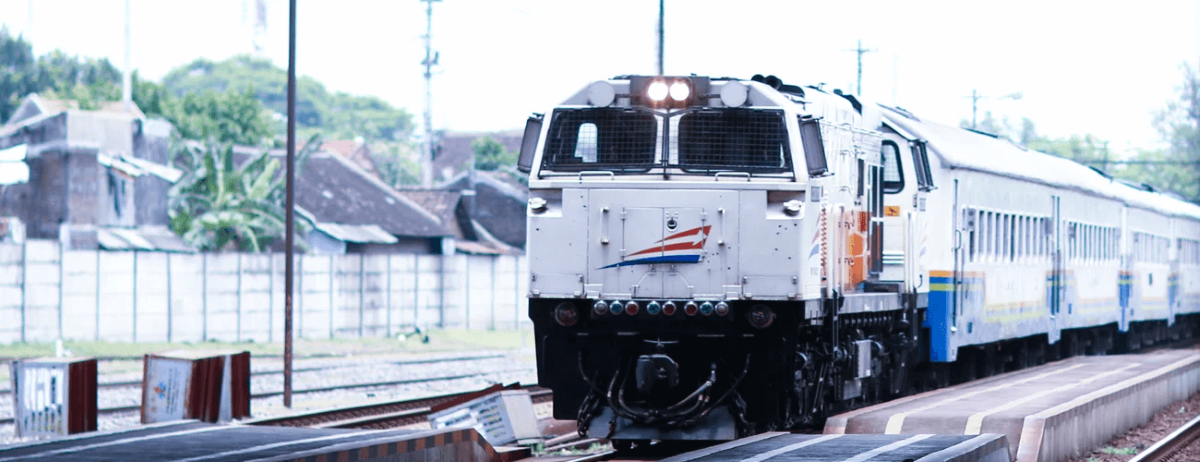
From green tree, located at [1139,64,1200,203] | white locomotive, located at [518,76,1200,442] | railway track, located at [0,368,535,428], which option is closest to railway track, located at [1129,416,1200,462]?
white locomotive, located at [518,76,1200,442]

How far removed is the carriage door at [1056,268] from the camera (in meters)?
23.7

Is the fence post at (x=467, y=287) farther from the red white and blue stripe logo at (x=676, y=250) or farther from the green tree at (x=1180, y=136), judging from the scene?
the green tree at (x=1180, y=136)

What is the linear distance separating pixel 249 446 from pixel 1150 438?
10.2 m

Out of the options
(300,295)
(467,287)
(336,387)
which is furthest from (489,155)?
(336,387)

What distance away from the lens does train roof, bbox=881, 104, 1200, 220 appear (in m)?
17.9

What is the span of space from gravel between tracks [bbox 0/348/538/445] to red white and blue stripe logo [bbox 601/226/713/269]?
302 inches

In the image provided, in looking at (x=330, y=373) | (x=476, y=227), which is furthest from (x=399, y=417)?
(x=476, y=227)

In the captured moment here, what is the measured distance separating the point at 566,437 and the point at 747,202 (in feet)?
13.6

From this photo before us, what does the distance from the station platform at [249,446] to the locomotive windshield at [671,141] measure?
98.2 inches

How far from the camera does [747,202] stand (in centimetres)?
1220

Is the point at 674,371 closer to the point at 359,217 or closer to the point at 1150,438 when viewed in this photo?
the point at 1150,438

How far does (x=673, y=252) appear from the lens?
12.2 meters

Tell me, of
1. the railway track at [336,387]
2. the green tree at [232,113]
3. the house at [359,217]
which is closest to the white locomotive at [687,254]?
the railway track at [336,387]

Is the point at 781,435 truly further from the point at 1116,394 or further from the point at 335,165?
the point at 335,165
